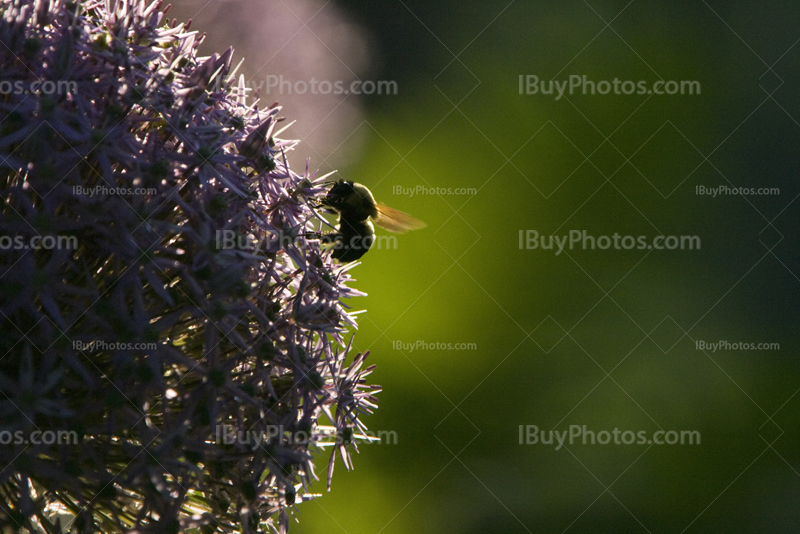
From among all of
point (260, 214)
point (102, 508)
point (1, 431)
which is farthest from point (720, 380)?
point (1, 431)

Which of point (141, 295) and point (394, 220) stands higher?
point (394, 220)

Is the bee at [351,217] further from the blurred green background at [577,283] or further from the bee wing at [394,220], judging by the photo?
the blurred green background at [577,283]

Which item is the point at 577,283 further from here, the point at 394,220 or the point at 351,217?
the point at 351,217

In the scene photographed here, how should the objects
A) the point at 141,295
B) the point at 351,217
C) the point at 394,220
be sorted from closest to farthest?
the point at 141,295 → the point at 351,217 → the point at 394,220

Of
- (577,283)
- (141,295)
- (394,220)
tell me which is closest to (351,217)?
(394,220)

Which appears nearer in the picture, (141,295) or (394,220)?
(141,295)

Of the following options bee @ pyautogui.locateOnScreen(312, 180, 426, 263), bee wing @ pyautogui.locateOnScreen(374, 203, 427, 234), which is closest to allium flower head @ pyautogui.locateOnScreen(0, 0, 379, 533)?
bee @ pyautogui.locateOnScreen(312, 180, 426, 263)

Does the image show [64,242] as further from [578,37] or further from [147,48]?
[578,37]
